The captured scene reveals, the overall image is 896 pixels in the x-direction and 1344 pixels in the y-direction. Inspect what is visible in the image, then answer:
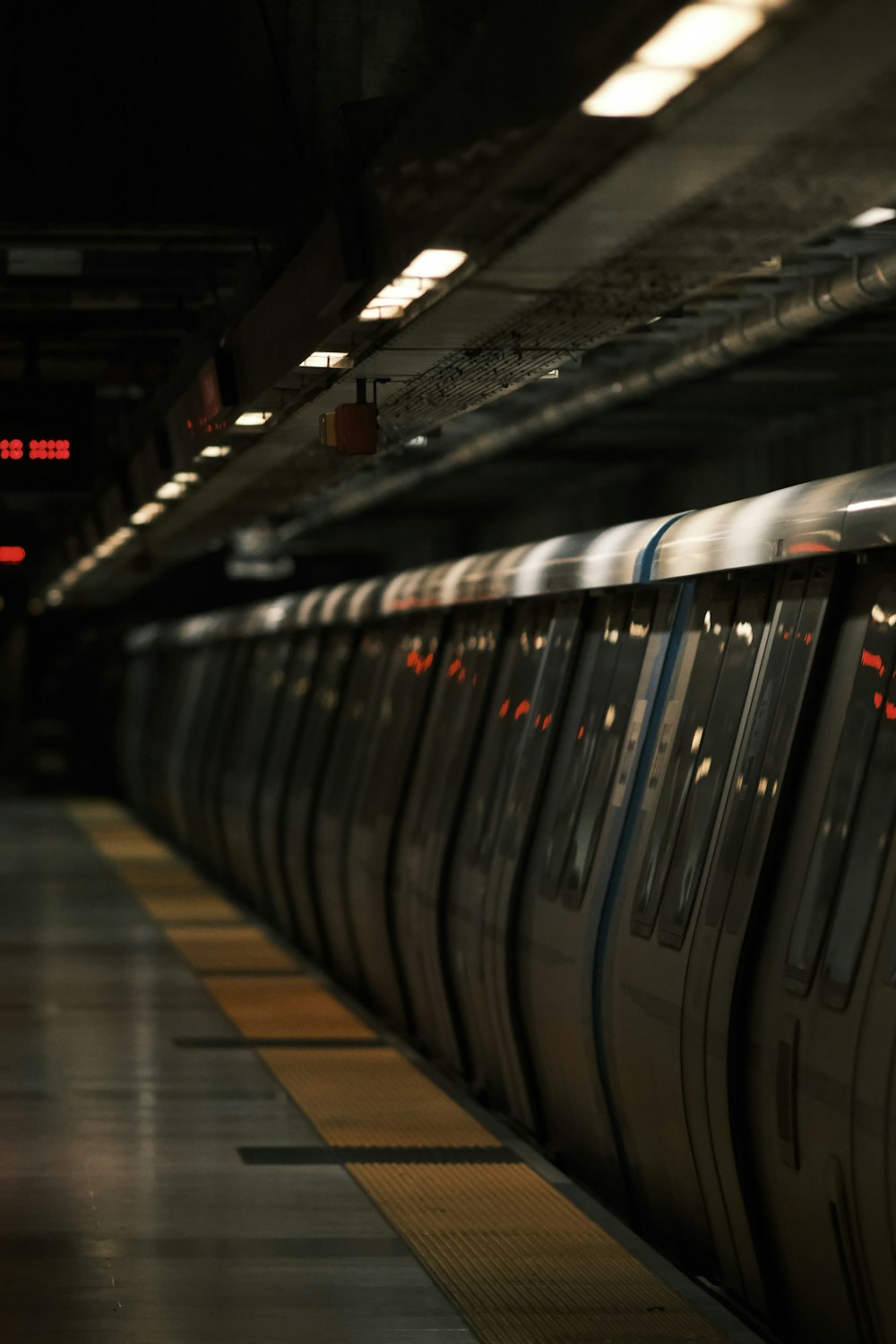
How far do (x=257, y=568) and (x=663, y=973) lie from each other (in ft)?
80.5

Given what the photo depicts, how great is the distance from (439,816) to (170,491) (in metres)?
3.02

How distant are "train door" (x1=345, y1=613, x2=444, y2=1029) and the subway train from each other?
0.03 meters

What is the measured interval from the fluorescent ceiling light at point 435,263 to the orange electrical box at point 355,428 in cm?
198

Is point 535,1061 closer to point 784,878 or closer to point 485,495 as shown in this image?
Answer: point 784,878

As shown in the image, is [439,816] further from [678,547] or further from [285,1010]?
[678,547]

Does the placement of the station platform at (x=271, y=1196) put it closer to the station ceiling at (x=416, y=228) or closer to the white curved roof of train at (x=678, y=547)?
the white curved roof of train at (x=678, y=547)

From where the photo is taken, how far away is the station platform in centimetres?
560

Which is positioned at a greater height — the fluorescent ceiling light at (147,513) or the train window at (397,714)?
the fluorescent ceiling light at (147,513)

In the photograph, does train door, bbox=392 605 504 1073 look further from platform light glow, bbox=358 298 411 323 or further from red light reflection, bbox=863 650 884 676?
red light reflection, bbox=863 650 884 676

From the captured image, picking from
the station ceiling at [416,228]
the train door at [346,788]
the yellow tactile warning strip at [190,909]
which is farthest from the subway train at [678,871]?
the yellow tactile warning strip at [190,909]

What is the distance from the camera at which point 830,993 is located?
205 inches

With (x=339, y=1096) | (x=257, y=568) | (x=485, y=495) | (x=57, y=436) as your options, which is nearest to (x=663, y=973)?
(x=339, y=1096)

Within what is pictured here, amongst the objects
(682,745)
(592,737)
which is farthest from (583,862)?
(682,745)

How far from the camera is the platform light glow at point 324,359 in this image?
662 centimetres
